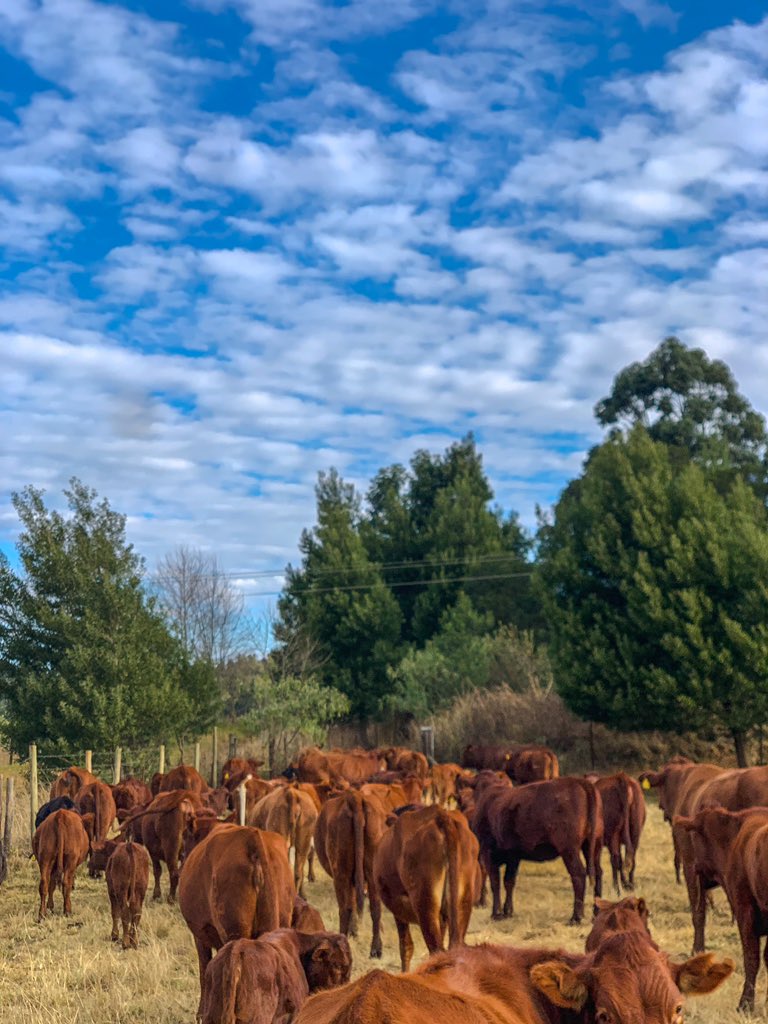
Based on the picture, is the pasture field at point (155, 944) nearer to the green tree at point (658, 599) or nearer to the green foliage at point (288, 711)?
the green tree at point (658, 599)

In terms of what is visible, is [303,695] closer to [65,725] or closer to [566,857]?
[65,725]

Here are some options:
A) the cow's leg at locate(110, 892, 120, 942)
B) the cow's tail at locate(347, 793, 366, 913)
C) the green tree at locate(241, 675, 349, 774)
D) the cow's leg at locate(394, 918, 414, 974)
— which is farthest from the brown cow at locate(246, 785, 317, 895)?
the green tree at locate(241, 675, 349, 774)

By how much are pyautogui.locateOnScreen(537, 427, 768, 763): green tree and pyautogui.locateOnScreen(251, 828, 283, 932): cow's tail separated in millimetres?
21981

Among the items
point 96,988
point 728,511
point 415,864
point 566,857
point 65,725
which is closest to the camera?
point 96,988

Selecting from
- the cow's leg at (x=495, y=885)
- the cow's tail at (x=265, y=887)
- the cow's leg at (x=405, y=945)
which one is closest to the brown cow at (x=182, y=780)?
the cow's leg at (x=495, y=885)

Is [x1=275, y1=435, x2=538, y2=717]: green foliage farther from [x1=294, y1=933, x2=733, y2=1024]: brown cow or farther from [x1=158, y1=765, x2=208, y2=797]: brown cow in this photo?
[x1=294, y1=933, x2=733, y2=1024]: brown cow

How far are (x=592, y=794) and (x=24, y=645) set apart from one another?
21.7 meters

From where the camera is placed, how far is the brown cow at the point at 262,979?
227 inches

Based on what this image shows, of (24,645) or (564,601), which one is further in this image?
(564,601)

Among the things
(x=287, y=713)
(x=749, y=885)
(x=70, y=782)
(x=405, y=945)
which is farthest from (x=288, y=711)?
(x=749, y=885)

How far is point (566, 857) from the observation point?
1277 centimetres

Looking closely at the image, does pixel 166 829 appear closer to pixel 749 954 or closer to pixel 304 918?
pixel 304 918

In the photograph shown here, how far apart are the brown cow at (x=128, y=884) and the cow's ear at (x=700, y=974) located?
856 centimetres

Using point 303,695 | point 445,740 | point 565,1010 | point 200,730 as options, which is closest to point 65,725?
point 200,730
